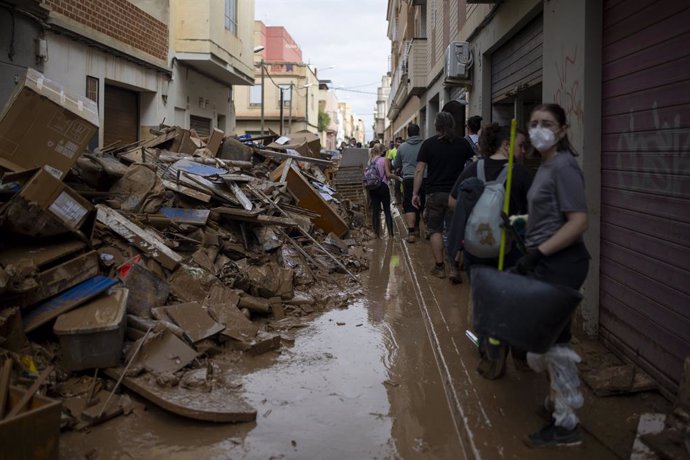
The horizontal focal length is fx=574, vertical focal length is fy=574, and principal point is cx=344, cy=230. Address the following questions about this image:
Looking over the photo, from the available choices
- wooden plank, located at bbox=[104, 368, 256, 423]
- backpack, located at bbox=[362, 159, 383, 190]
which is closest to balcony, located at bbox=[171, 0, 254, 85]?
backpack, located at bbox=[362, 159, 383, 190]

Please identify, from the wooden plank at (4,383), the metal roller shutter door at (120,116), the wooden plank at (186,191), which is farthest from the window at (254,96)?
the wooden plank at (4,383)

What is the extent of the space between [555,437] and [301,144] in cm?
1111

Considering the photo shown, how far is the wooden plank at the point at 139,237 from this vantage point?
221 inches

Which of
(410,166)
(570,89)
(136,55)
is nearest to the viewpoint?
(570,89)

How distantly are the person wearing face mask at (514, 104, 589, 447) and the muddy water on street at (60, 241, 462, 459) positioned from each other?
63cm

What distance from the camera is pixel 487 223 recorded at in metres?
3.72

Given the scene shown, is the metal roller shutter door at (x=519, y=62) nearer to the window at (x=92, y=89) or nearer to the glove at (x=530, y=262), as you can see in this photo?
the glove at (x=530, y=262)

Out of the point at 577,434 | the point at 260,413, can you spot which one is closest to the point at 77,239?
the point at 260,413

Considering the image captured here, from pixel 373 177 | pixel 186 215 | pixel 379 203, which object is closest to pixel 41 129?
pixel 186 215

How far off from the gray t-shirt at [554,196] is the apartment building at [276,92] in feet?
134

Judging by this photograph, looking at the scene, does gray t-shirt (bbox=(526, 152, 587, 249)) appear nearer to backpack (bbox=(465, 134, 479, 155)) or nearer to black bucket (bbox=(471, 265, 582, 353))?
black bucket (bbox=(471, 265, 582, 353))

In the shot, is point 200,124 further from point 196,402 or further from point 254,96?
point 254,96

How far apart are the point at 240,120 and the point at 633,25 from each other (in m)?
44.0

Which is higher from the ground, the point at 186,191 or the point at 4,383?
the point at 186,191
